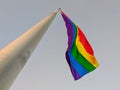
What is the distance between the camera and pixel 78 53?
766 inches

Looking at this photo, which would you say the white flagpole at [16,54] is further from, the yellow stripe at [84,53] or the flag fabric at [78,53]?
Answer: the yellow stripe at [84,53]

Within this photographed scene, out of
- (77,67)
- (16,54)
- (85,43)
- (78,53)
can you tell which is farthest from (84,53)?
(16,54)

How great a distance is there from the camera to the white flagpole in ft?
30.4

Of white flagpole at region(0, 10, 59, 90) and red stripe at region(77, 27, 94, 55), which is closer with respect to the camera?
white flagpole at region(0, 10, 59, 90)

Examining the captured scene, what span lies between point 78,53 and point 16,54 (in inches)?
385

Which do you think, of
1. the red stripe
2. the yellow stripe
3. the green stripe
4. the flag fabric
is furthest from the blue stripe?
the red stripe

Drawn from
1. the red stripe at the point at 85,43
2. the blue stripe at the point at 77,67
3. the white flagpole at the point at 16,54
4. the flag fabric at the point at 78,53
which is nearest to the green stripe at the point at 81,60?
the flag fabric at the point at 78,53

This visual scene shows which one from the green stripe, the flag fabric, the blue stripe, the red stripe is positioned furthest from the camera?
the red stripe

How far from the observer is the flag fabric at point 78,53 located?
1831 cm

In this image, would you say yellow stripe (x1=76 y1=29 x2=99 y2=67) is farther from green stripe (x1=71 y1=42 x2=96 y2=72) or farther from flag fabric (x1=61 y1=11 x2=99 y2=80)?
green stripe (x1=71 y1=42 x2=96 y2=72)

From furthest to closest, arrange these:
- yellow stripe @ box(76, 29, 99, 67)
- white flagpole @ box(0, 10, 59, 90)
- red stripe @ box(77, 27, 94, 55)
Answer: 1. red stripe @ box(77, 27, 94, 55)
2. yellow stripe @ box(76, 29, 99, 67)
3. white flagpole @ box(0, 10, 59, 90)

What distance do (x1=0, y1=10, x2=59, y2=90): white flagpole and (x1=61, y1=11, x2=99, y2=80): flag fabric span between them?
6.42 m

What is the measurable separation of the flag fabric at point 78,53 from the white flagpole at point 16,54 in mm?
6424

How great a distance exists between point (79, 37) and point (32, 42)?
9292 millimetres
